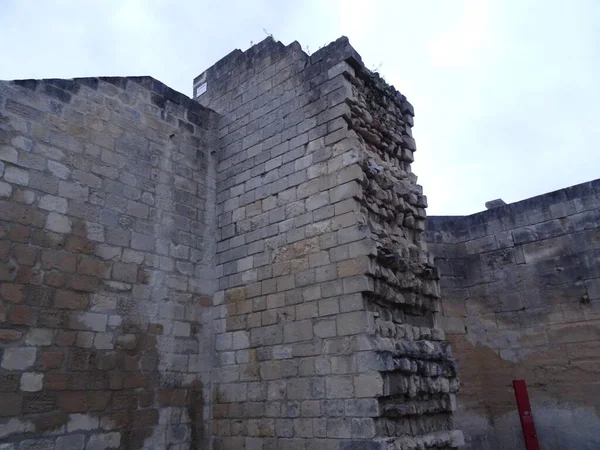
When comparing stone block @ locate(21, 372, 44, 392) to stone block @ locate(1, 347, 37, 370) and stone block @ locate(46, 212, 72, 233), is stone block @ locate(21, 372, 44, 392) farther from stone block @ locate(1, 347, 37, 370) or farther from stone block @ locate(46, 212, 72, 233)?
stone block @ locate(46, 212, 72, 233)

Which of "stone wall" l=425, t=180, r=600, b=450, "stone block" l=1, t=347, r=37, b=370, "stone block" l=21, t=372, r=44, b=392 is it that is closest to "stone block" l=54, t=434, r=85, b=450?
"stone block" l=21, t=372, r=44, b=392

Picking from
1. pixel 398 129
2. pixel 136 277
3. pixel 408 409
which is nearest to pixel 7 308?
pixel 136 277

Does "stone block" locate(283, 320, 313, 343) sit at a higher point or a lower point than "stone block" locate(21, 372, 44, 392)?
higher

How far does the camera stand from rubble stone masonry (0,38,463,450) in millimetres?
4539

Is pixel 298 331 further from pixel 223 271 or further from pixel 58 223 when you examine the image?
pixel 58 223

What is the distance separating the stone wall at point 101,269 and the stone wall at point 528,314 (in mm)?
4355

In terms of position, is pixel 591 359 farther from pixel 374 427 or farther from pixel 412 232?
pixel 374 427

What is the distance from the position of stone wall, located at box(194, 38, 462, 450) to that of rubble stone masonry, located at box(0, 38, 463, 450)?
2 cm

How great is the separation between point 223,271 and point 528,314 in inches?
183

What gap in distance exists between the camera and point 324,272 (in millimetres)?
5031

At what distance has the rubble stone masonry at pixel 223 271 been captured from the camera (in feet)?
14.9

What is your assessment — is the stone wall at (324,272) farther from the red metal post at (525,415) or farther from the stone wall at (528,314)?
the stone wall at (528,314)

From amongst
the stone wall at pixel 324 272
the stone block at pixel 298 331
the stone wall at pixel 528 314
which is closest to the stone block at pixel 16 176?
the stone wall at pixel 324 272

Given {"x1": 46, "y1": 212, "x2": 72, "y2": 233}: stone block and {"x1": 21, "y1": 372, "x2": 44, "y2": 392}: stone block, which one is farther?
{"x1": 46, "y1": 212, "x2": 72, "y2": 233}: stone block
